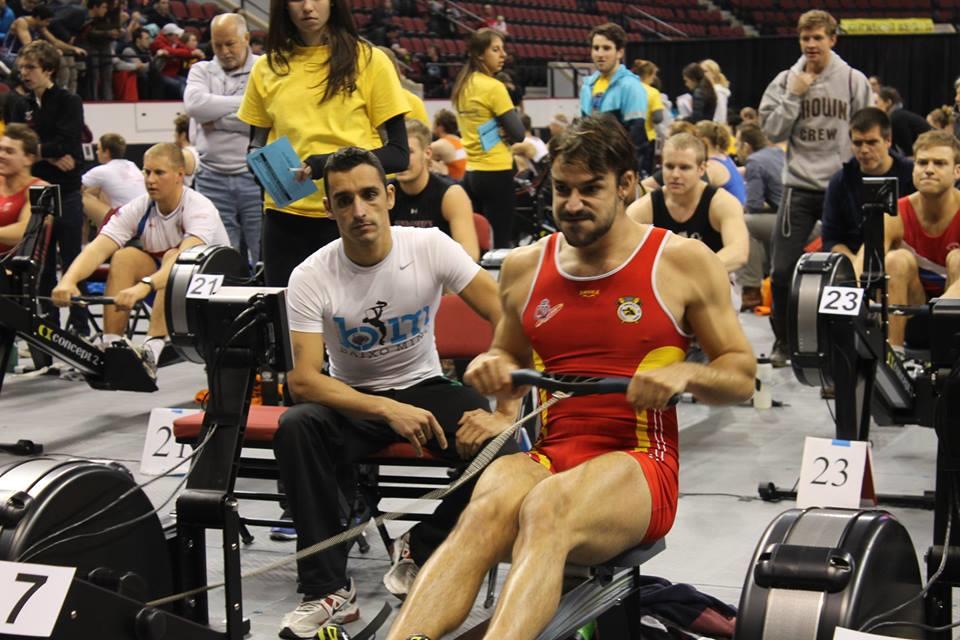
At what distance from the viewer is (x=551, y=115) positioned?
58.6 ft

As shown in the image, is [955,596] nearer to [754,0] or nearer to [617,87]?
[617,87]

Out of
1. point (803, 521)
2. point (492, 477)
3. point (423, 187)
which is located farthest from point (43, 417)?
point (803, 521)

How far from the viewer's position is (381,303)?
3844 mm

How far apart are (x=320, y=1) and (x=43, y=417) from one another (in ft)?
9.52

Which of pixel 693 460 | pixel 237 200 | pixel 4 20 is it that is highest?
pixel 4 20

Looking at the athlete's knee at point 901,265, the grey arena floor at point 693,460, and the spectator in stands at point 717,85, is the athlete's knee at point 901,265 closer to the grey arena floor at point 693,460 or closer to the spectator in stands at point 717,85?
the grey arena floor at point 693,460

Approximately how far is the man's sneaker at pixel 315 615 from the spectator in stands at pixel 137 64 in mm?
11152

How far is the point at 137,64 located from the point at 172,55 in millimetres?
370

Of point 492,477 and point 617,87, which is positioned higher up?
point 617,87

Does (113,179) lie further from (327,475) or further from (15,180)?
(327,475)

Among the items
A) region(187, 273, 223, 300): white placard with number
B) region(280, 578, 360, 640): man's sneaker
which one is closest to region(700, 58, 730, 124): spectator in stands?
region(187, 273, 223, 300): white placard with number

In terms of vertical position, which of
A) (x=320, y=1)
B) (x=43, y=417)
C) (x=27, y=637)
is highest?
(x=320, y=1)

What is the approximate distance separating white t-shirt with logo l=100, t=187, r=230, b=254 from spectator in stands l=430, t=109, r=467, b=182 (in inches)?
132

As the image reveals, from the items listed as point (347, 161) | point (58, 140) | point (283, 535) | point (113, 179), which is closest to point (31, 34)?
point (113, 179)
